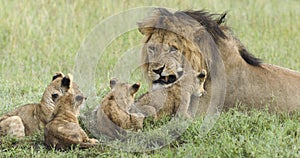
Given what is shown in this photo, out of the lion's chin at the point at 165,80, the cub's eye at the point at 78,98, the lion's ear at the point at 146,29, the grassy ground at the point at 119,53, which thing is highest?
the lion's ear at the point at 146,29

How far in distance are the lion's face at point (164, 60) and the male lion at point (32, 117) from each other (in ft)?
2.31

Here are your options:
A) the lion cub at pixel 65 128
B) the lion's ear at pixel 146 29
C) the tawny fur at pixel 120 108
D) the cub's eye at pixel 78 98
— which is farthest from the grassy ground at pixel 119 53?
the lion's ear at pixel 146 29

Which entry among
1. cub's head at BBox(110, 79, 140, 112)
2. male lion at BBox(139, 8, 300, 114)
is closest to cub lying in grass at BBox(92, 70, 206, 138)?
cub's head at BBox(110, 79, 140, 112)

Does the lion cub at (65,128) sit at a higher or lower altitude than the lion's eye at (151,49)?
lower

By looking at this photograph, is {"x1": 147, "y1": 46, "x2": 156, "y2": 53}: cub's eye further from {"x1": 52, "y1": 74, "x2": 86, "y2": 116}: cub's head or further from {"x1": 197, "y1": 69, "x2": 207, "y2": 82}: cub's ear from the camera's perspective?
{"x1": 52, "y1": 74, "x2": 86, "y2": 116}: cub's head

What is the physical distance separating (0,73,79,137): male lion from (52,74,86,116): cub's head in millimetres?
26

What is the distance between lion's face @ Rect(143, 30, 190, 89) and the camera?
5465 millimetres

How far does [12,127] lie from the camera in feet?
17.3

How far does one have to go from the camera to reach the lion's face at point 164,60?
17.9 ft

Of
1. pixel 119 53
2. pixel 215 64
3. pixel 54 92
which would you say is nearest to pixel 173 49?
pixel 215 64

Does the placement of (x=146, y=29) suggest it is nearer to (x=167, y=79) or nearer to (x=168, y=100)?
(x=167, y=79)

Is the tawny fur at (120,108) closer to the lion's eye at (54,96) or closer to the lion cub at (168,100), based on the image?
the lion cub at (168,100)

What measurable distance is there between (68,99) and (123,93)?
0.41 meters

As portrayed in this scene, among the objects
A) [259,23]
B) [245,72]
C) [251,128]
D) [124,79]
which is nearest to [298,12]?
[259,23]
